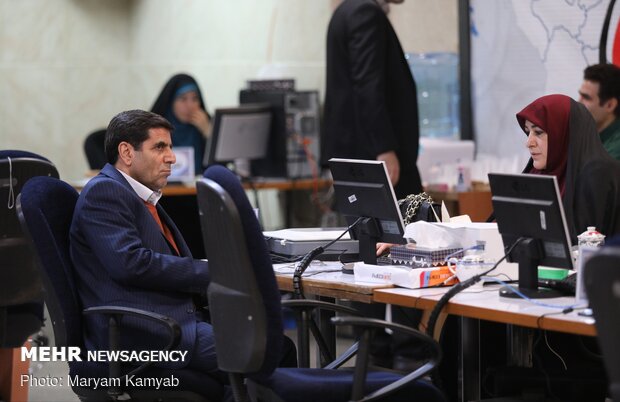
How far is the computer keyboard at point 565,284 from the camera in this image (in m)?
3.37

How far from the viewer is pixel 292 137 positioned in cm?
764

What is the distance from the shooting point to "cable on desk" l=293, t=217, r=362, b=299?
3.83 m

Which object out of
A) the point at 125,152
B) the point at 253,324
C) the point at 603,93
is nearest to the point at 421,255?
the point at 253,324

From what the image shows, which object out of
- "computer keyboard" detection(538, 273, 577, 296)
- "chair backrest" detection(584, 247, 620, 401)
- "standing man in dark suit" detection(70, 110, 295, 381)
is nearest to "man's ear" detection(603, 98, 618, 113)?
"computer keyboard" detection(538, 273, 577, 296)

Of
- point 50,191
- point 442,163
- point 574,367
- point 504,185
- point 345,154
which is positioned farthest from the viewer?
point 442,163

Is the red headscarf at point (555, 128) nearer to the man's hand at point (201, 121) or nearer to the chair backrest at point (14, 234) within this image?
the chair backrest at point (14, 234)

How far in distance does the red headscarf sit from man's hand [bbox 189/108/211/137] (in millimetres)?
3768

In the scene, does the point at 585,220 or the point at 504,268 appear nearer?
the point at 504,268

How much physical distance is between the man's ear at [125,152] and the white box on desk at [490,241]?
109 centimetres

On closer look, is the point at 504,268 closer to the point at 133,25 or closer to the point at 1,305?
the point at 1,305

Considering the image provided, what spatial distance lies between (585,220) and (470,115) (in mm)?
2893

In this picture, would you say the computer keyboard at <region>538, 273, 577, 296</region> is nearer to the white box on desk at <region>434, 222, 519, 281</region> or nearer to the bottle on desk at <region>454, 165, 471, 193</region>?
the white box on desk at <region>434, 222, 519, 281</region>

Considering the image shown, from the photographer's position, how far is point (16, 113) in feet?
31.2

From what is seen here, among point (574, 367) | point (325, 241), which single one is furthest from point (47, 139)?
point (574, 367)
